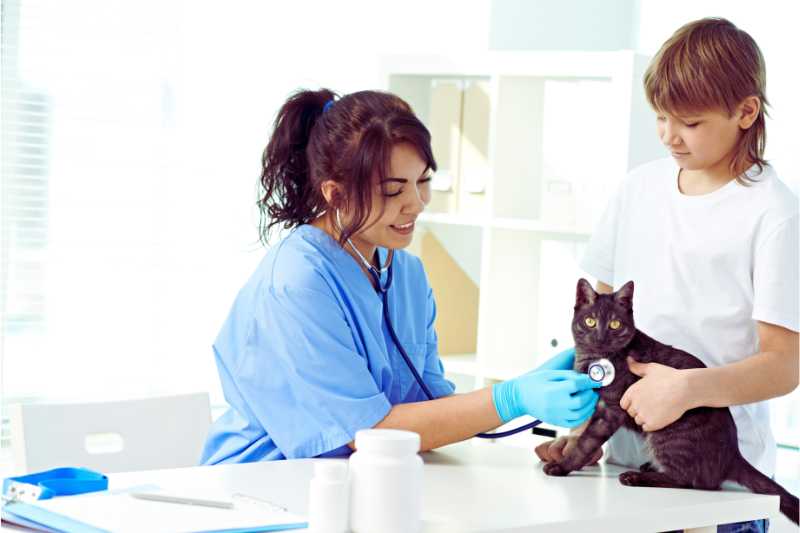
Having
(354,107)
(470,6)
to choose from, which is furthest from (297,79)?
(354,107)

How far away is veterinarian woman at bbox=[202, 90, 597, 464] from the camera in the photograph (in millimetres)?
1540

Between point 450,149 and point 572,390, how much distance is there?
1.60 meters

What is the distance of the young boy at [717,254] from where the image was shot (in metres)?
1.51

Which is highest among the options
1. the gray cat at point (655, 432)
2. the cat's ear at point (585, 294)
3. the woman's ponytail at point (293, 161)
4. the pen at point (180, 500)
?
the woman's ponytail at point (293, 161)

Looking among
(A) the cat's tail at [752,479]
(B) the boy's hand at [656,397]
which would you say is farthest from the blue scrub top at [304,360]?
(A) the cat's tail at [752,479]

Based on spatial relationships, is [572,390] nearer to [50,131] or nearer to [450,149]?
[450,149]

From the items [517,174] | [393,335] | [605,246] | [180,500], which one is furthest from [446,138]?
[180,500]

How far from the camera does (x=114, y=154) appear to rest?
10.6 ft

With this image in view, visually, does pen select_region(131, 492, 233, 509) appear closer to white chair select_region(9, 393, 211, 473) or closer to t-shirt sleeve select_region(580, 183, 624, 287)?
white chair select_region(9, 393, 211, 473)

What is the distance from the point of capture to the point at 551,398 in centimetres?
→ 152

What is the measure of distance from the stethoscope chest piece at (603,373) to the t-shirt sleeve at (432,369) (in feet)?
1.33

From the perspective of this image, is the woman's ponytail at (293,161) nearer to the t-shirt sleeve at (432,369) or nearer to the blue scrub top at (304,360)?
the blue scrub top at (304,360)

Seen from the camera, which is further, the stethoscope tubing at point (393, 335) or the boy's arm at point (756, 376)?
the stethoscope tubing at point (393, 335)

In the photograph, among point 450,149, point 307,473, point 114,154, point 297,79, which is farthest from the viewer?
point 297,79
